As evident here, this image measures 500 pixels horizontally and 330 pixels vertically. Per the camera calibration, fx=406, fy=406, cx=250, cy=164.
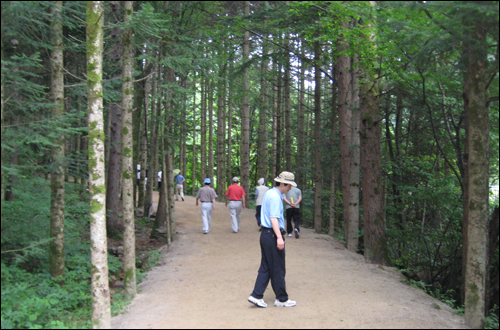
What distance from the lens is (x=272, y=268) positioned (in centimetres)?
687

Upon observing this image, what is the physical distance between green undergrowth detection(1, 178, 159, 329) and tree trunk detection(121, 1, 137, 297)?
491mm

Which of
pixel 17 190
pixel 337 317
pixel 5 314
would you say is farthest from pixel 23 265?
pixel 337 317

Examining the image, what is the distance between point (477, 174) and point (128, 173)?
6321 millimetres

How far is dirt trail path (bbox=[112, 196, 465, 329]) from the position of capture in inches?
249

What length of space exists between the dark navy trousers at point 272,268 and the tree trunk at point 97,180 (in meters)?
2.48

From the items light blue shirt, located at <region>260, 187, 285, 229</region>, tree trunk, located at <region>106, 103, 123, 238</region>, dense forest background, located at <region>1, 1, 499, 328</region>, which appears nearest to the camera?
dense forest background, located at <region>1, 1, 499, 328</region>

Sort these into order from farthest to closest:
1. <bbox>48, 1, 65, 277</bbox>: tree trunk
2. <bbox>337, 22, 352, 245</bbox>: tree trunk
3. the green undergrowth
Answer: <bbox>337, 22, 352, 245</bbox>: tree trunk < <bbox>48, 1, 65, 277</bbox>: tree trunk < the green undergrowth

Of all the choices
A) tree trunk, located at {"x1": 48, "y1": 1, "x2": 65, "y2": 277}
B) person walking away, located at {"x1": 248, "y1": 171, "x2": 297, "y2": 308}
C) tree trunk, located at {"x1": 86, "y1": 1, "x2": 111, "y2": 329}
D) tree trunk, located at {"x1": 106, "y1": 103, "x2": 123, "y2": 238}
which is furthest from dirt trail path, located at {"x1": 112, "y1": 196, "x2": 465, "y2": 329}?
tree trunk, located at {"x1": 106, "y1": 103, "x2": 123, "y2": 238}

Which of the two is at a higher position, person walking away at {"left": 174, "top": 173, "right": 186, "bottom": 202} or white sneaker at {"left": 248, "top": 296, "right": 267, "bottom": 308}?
person walking away at {"left": 174, "top": 173, "right": 186, "bottom": 202}

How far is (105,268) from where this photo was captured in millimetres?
6547

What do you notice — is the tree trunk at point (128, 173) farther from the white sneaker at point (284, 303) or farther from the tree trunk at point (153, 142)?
the tree trunk at point (153, 142)

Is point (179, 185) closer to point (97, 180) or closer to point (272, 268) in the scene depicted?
point (97, 180)

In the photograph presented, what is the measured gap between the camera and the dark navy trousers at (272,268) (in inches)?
270

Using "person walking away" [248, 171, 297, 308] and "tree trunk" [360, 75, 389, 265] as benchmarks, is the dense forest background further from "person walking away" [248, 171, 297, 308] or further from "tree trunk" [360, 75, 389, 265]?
"person walking away" [248, 171, 297, 308]
